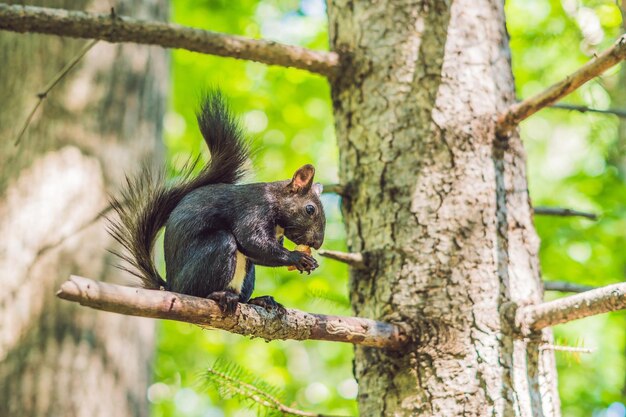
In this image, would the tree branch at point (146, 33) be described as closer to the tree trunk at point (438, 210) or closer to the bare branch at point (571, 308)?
the tree trunk at point (438, 210)

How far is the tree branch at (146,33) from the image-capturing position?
2010 mm

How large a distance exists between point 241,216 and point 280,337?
487 millimetres

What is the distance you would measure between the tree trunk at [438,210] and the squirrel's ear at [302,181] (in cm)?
14

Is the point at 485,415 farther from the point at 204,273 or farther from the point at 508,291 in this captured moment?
the point at 204,273

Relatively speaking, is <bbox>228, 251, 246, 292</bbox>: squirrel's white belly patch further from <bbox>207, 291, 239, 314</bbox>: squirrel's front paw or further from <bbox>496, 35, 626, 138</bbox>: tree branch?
<bbox>496, 35, 626, 138</bbox>: tree branch

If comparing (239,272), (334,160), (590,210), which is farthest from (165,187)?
(334,160)

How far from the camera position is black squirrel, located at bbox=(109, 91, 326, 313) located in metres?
1.94

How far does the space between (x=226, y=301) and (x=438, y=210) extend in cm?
75

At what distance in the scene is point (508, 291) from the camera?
6.48 feet

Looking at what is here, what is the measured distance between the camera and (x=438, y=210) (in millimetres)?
2057

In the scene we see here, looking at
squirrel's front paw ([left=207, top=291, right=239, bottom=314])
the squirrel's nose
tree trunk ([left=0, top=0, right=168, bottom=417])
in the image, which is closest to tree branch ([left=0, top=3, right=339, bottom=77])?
the squirrel's nose

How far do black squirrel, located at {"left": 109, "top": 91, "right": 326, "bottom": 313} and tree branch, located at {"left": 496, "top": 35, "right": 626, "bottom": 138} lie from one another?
611 millimetres

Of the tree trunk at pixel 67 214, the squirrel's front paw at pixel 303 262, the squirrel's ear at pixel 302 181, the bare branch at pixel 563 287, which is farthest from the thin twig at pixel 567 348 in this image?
the tree trunk at pixel 67 214

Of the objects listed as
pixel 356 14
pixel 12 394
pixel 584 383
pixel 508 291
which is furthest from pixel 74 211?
pixel 584 383
